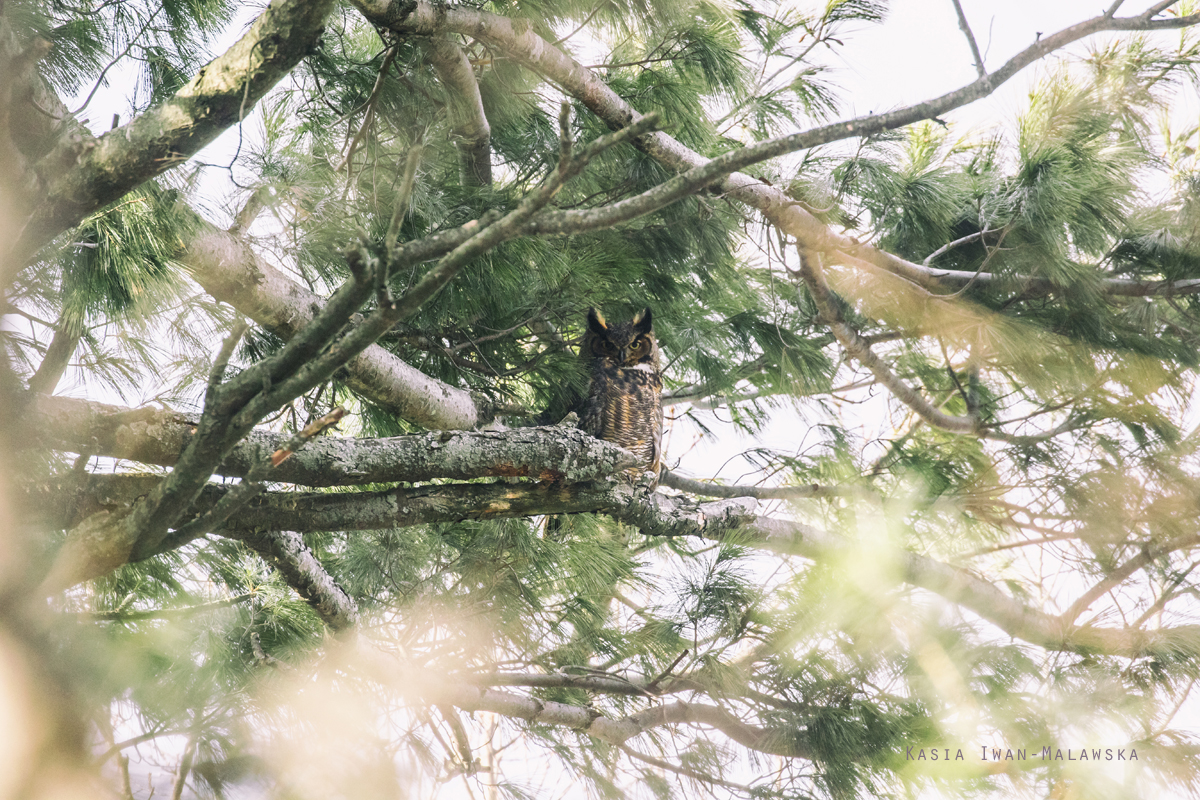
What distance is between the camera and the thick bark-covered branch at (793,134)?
1048mm

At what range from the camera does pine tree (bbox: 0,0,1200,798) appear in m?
1.20

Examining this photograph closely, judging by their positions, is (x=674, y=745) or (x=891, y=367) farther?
(x=891, y=367)

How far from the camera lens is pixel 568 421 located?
201 cm

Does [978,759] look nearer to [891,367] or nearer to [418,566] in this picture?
[891,367]

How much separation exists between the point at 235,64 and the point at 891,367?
2.17 meters

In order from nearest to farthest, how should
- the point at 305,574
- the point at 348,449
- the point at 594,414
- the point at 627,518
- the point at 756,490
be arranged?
the point at 348,449 → the point at 305,574 → the point at 627,518 → the point at 594,414 → the point at 756,490

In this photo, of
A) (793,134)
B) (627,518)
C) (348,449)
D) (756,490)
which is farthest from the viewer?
(756,490)

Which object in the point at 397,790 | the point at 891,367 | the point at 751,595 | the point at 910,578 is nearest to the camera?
the point at 397,790

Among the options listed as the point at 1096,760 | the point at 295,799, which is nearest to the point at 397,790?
the point at 295,799

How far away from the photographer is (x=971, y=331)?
6.93ft

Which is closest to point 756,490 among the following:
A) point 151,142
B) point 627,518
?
point 627,518

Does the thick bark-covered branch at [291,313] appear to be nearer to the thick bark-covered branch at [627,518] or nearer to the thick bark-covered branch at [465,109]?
the thick bark-covered branch at [627,518]

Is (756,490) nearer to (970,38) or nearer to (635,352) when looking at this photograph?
(635,352)

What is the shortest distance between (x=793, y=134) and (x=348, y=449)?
2.84 ft
